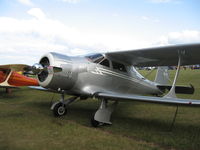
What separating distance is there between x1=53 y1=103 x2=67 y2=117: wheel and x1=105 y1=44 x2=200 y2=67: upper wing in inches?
94.5

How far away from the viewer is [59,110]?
7.10m

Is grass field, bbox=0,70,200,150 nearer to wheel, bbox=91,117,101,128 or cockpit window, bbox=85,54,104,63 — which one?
wheel, bbox=91,117,101,128

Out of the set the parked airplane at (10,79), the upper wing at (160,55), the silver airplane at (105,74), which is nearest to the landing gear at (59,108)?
the silver airplane at (105,74)

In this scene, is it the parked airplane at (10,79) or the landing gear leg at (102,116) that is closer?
the landing gear leg at (102,116)

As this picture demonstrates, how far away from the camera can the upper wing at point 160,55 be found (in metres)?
6.25

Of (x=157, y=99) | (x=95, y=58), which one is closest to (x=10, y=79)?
(x=95, y=58)

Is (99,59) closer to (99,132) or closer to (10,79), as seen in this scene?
(99,132)

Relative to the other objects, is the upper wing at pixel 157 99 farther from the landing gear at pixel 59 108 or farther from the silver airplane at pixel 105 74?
the landing gear at pixel 59 108

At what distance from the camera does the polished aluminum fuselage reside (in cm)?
597

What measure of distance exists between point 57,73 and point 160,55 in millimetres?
3580

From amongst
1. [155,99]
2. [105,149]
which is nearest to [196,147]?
[155,99]

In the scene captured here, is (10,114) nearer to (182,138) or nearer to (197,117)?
(182,138)

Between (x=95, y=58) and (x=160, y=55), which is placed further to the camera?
(x=160, y=55)

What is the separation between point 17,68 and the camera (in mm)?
7449
